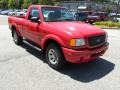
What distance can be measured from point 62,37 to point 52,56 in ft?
2.89

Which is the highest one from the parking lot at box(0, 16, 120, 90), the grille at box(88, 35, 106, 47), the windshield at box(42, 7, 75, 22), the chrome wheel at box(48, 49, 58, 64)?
the windshield at box(42, 7, 75, 22)

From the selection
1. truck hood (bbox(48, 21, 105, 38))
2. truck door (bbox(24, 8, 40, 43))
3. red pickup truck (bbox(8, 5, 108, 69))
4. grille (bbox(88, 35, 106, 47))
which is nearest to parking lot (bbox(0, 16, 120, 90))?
red pickup truck (bbox(8, 5, 108, 69))

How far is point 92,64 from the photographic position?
7051mm

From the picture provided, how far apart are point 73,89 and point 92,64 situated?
2131 millimetres

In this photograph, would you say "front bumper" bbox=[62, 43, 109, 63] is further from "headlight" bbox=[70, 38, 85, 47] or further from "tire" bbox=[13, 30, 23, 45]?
"tire" bbox=[13, 30, 23, 45]

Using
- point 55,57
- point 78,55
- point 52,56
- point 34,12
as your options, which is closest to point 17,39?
point 34,12

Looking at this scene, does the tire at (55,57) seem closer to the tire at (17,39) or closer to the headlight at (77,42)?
the headlight at (77,42)

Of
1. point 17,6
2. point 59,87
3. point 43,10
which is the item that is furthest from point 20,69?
point 17,6

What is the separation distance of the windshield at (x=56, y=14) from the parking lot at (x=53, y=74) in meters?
1.45

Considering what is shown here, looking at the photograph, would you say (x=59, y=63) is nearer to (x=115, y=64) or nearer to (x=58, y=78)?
(x=58, y=78)

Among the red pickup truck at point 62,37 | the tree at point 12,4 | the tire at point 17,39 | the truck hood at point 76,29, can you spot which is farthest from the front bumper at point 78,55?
the tree at point 12,4

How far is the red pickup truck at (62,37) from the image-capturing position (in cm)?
581

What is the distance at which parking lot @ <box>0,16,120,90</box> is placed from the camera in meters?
5.28

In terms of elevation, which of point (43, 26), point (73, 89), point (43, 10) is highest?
point (43, 10)
